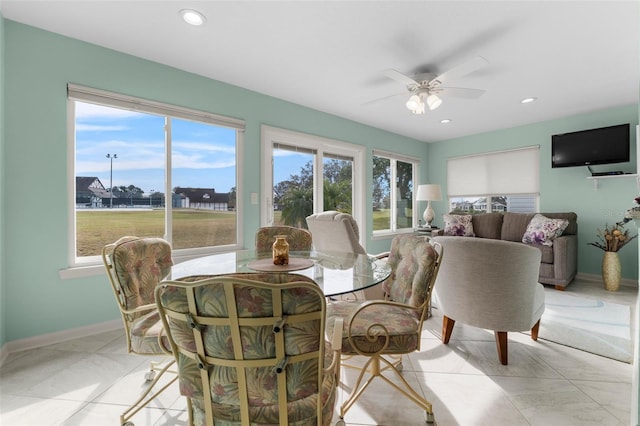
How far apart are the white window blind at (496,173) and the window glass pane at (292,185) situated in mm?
3158

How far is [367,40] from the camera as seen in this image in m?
2.24

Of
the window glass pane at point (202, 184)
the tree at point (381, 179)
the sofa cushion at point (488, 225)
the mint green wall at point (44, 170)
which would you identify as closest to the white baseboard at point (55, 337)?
the mint green wall at point (44, 170)

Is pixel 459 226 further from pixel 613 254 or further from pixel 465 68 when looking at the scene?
pixel 465 68

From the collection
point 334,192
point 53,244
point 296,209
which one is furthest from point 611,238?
point 53,244

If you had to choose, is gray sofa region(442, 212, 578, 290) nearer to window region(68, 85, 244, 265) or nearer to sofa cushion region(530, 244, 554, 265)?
sofa cushion region(530, 244, 554, 265)

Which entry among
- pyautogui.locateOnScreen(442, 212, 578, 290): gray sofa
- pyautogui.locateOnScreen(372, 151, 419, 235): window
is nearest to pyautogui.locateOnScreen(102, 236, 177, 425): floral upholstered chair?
pyautogui.locateOnScreen(442, 212, 578, 290): gray sofa

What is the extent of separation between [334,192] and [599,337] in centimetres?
315

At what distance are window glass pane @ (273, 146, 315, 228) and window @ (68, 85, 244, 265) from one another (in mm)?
585

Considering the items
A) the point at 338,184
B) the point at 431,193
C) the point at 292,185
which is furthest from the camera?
the point at 431,193

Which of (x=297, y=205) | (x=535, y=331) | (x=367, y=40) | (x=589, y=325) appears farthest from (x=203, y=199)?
(x=589, y=325)

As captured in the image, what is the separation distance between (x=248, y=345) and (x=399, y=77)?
2378mm

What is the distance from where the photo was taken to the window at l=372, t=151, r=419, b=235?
16.3ft

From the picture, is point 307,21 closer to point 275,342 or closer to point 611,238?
point 275,342

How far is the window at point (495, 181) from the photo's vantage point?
466 centimetres
